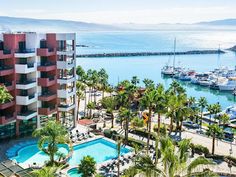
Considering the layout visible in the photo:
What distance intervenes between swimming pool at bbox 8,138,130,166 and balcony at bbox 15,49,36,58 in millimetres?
12691

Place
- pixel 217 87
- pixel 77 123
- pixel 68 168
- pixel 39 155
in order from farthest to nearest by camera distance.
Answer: pixel 217 87 → pixel 77 123 → pixel 39 155 → pixel 68 168

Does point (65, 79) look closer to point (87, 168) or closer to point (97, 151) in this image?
point (97, 151)

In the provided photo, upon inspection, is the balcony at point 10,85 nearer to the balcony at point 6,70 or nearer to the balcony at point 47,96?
the balcony at point 6,70

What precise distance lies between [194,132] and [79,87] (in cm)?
2324

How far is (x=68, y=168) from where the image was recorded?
42.5 meters

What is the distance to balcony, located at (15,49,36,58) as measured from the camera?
48894 mm

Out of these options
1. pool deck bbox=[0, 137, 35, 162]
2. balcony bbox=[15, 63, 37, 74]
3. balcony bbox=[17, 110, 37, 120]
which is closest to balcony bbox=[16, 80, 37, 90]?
balcony bbox=[15, 63, 37, 74]

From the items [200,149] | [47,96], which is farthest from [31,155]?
[200,149]

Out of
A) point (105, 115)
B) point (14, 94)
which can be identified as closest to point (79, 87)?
point (105, 115)

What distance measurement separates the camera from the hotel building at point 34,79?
4897cm

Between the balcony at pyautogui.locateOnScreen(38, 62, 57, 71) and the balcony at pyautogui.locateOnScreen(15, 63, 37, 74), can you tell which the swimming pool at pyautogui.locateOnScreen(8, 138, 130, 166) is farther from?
the balcony at pyautogui.locateOnScreen(38, 62, 57, 71)

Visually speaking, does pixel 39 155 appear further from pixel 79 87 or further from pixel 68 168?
pixel 79 87

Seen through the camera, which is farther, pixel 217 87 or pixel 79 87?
pixel 217 87

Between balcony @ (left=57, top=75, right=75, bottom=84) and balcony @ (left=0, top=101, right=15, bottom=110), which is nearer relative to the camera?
balcony @ (left=0, top=101, right=15, bottom=110)
